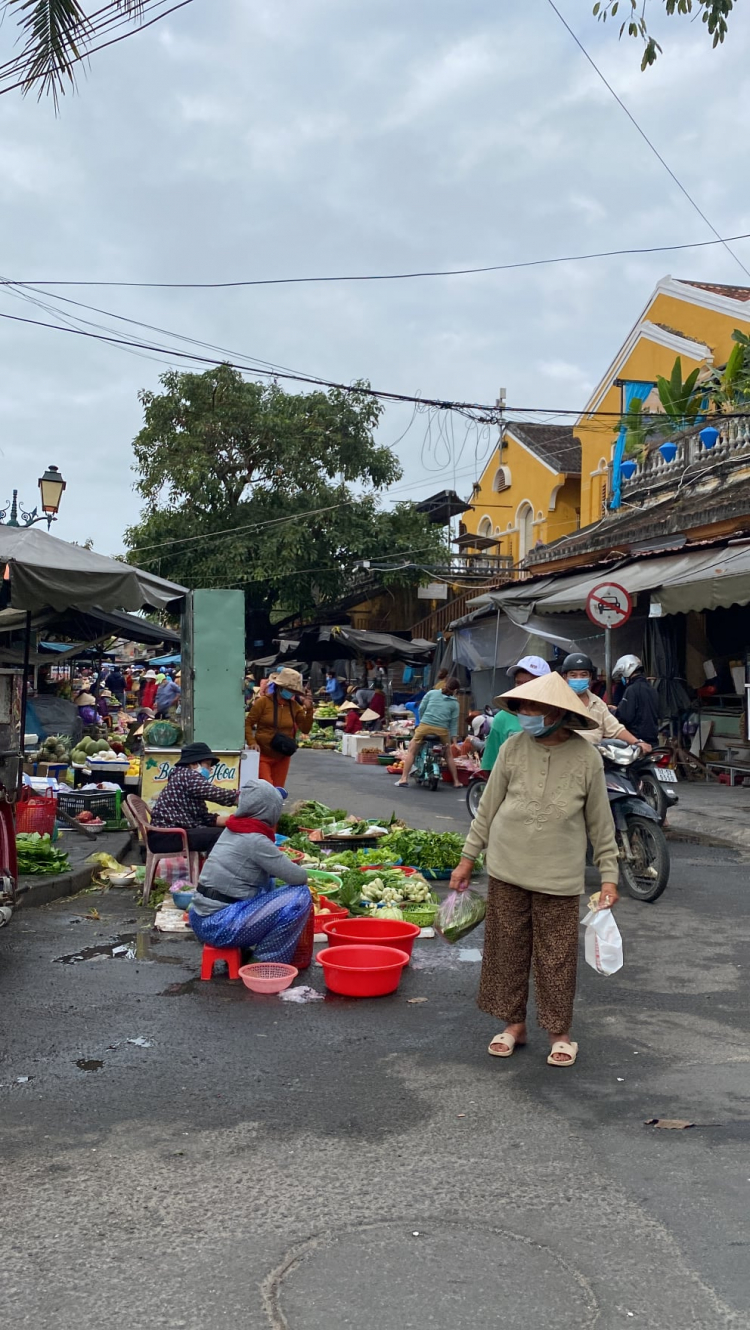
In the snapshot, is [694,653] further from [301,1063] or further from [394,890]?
[301,1063]

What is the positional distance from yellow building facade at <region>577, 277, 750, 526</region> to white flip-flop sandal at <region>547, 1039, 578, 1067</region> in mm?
16415

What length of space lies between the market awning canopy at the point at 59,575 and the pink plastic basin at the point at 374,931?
432 centimetres

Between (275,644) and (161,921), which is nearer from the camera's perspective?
(161,921)

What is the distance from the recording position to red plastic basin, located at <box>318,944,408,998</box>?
5680mm

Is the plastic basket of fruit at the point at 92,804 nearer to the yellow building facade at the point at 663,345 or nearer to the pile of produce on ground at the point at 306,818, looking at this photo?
the pile of produce on ground at the point at 306,818

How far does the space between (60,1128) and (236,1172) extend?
807mm

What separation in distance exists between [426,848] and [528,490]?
90.9ft

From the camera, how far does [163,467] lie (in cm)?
3388

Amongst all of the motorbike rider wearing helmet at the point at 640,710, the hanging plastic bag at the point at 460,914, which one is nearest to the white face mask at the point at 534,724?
the hanging plastic bag at the point at 460,914

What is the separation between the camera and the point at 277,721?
1158 centimetres

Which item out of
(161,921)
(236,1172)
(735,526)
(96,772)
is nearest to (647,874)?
(161,921)

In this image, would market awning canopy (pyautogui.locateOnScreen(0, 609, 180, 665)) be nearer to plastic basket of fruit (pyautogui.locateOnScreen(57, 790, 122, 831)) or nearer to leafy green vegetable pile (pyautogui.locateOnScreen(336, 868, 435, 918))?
plastic basket of fruit (pyautogui.locateOnScreen(57, 790, 122, 831))

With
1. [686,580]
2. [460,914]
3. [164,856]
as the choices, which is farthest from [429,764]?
[460,914]

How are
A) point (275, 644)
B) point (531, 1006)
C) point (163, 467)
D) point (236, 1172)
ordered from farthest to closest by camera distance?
point (275, 644)
point (163, 467)
point (531, 1006)
point (236, 1172)
